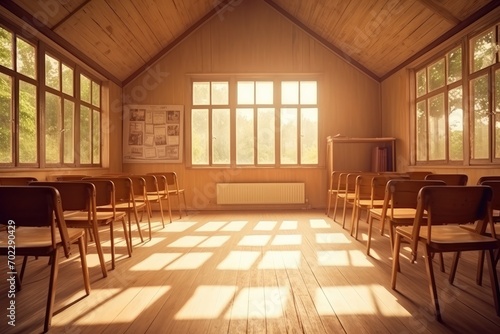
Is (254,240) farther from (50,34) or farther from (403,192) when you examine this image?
(50,34)

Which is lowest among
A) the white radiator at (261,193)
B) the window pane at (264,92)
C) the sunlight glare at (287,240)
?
the sunlight glare at (287,240)

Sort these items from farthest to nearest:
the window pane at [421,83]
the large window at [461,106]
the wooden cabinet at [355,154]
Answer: the wooden cabinet at [355,154], the window pane at [421,83], the large window at [461,106]

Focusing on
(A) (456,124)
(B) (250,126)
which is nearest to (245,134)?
(B) (250,126)

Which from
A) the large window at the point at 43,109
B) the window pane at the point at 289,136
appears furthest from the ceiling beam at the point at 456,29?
the large window at the point at 43,109

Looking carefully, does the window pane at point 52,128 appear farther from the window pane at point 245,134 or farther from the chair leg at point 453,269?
the chair leg at point 453,269

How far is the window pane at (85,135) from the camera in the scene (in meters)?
5.25

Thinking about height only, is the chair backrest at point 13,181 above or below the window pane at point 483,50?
below

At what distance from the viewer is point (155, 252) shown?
3260 mm

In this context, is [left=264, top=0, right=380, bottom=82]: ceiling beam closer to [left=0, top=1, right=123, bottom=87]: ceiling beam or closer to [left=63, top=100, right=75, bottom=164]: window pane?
[left=0, top=1, right=123, bottom=87]: ceiling beam

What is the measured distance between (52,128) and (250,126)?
361 cm

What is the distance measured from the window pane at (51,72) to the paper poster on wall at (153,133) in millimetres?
1956

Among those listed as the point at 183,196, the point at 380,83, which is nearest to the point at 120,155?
the point at 183,196

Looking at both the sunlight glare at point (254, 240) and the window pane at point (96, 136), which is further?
the window pane at point (96, 136)

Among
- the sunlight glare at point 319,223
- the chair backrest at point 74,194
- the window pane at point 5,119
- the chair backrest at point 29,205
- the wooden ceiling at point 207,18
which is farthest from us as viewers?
the sunlight glare at point 319,223
